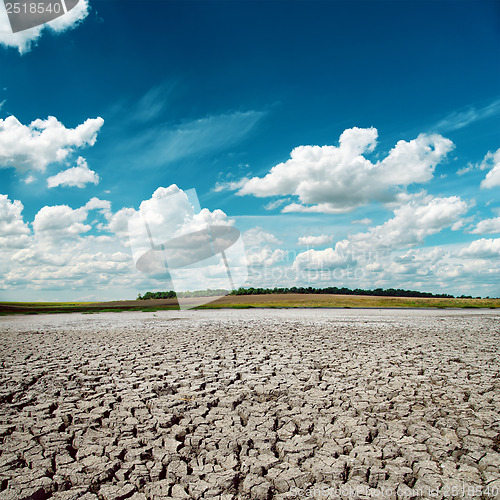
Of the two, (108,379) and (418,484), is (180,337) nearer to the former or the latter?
(108,379)

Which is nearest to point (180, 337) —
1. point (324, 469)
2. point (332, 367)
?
point (332, 367)

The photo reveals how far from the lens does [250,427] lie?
3.27m

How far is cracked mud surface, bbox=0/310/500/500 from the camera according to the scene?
95.4 inches

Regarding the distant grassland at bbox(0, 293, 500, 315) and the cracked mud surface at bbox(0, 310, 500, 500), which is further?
the distant grassland at bbox(0, 293, 500, 315)

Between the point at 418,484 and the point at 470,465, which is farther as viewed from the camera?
the point at 470,465

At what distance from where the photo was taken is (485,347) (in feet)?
→ 24.4

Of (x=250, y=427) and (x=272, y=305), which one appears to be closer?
(x=250, y=427)

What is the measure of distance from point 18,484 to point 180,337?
6737mm

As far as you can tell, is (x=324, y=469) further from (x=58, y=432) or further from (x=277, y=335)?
(x=277, y=335)

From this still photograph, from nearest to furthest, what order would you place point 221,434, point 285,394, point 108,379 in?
point 221,434
point 285,394
point 108,379

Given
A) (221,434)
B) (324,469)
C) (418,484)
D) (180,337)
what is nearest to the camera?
(418,484)

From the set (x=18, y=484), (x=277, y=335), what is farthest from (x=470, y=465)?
(x=277, y=335)

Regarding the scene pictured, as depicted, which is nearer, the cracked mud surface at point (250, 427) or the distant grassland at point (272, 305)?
the cracked mud surface at point (250, 427)

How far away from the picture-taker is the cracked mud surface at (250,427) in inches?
95.4
